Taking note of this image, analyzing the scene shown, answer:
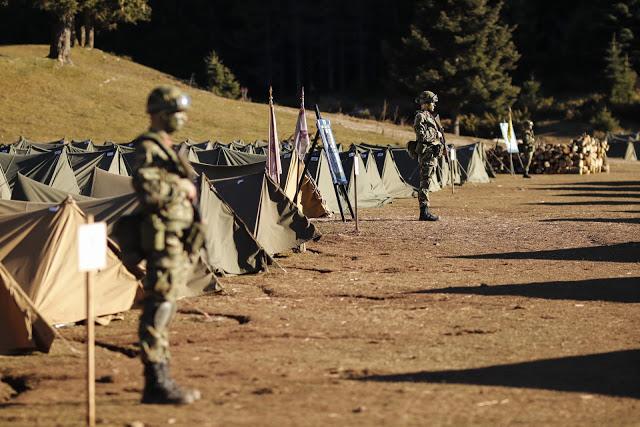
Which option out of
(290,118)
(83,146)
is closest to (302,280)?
(83,146)

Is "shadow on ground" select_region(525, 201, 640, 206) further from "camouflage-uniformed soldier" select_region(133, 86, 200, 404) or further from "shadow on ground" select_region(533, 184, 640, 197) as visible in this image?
"camouflage-uniformed soldier" select_region(133, 86, 200, 404)

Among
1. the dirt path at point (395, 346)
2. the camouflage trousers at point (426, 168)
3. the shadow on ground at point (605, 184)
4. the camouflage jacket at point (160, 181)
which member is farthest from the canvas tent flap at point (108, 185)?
the shadow on ground at point (605, 184)

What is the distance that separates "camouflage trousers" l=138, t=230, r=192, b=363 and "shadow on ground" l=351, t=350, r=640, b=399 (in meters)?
1.72

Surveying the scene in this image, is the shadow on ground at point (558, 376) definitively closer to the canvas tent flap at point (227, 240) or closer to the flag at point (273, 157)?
the canvas tent flap at point (227, 240)

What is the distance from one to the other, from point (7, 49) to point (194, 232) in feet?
213

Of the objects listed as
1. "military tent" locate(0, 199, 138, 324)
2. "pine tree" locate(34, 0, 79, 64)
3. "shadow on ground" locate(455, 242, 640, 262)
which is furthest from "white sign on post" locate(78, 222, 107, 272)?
"pine tree" locate(34, 0, 79, 64)

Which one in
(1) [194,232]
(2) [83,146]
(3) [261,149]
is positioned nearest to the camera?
(1) [194,232]

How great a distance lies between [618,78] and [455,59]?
12.0m

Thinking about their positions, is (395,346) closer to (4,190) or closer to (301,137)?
(4,190)

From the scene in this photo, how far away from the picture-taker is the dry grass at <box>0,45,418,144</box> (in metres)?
51.1

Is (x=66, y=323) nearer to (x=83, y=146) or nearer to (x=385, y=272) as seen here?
(x=385, y=272)

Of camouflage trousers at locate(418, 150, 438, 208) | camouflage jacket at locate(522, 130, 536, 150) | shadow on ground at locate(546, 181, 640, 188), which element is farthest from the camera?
camouflage jacket at locate(522, 130, 536, 150)

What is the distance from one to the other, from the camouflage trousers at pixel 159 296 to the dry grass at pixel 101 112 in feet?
139

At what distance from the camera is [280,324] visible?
11.3m
